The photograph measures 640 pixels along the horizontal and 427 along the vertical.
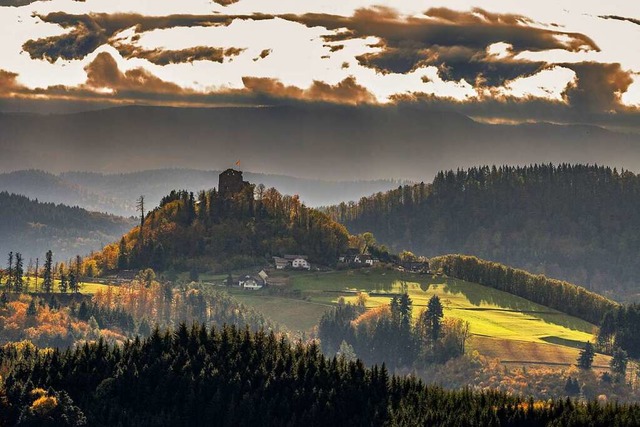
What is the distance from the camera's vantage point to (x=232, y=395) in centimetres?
14975

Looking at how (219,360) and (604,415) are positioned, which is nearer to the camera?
(604,415)

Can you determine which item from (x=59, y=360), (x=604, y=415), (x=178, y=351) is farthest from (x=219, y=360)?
(x=604, y=415)

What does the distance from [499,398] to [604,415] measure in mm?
12975

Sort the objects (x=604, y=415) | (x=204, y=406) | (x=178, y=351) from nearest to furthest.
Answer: (x=604, y=415) < (x=204, y=406) < (x=178, y=351)

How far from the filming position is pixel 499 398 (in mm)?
150375

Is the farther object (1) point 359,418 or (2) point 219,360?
(2) point 219,360

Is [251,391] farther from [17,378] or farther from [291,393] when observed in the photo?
[17,378]

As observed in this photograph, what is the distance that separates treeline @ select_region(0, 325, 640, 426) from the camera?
142 m

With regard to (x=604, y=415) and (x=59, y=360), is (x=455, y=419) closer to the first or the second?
(x=604, y=415)

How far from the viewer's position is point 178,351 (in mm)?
158375

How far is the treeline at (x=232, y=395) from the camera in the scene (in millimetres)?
142125

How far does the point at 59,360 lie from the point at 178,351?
34.8ft

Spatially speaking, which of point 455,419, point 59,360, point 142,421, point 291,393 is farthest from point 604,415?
point 59,360

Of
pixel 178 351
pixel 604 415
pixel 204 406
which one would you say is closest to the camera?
pixel 604 415
